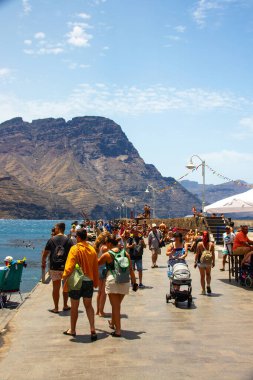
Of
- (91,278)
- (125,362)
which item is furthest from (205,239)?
(125,362)

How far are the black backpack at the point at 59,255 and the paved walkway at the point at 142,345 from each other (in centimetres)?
100

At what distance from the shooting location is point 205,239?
1242 cm

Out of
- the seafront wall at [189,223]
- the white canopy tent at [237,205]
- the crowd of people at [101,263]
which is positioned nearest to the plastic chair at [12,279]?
the crowd of people at [101,263]

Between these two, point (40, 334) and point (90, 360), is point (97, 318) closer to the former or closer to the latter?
point (40, 334)

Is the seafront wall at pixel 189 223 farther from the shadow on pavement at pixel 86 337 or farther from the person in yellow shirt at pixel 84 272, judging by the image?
the person in yellow shirt at pixel 84 272

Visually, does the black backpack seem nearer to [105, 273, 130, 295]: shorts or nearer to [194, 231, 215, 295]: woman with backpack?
[105, 273, 130, 295]: shorts

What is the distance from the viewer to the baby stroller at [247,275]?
43.3 feet

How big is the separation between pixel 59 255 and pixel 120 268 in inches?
90.6

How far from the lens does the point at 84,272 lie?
A: 7.85 meters

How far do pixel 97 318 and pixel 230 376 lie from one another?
4.03 metres

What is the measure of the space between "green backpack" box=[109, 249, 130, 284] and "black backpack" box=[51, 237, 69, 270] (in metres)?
2.01

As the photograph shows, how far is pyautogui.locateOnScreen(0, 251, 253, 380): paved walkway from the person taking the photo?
19.9 ft

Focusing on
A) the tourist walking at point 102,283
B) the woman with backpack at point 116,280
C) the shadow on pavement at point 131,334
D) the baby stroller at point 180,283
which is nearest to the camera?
the shadow on pavement at point 131,334

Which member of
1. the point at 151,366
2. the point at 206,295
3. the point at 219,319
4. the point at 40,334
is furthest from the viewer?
the point at 206,295
